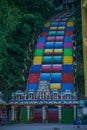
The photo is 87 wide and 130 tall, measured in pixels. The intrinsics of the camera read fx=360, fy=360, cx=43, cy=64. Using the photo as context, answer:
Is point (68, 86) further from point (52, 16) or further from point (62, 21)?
point (52, 16)

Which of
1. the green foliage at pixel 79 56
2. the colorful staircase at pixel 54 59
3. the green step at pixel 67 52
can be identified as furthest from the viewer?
the green step at pixel 67 52

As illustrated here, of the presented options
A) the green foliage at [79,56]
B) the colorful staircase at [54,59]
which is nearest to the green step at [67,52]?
the colorful staircase at [54,59]

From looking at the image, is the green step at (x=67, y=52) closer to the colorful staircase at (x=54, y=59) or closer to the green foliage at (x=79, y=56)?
the colorful staircase at (x=54, y=59)

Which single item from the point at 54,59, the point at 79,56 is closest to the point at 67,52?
the point at 54,59

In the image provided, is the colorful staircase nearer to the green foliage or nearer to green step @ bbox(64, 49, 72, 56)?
green step @ bbox(64, 49, 72, 56)

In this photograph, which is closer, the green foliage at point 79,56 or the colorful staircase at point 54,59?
the green foliage at point 79,56

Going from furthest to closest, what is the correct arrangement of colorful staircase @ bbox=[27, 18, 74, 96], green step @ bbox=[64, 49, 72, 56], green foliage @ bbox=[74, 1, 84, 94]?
1. green step @ bbox=[64, 49, 72, 56]
2. colorful staircase @ bbox=[27, 18, 74, 96]
3. green foliage @ bbox=[74, 1, 84, 94]

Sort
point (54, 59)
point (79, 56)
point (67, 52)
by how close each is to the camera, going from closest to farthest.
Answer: point (79, 56) < point (54, 59) < point (67, 52)

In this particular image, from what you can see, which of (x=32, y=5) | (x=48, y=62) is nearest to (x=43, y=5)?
(x=32, y=5)

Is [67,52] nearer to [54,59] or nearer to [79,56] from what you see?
[54,59]

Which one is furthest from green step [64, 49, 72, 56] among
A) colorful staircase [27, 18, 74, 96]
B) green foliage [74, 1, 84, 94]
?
green foliage [74, 1, 84, 94]

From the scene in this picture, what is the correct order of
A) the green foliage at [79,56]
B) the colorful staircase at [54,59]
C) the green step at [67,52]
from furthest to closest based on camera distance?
the green step at [67,52] < the colorful staircase at [54,59] < the green foliage at [79,56]
